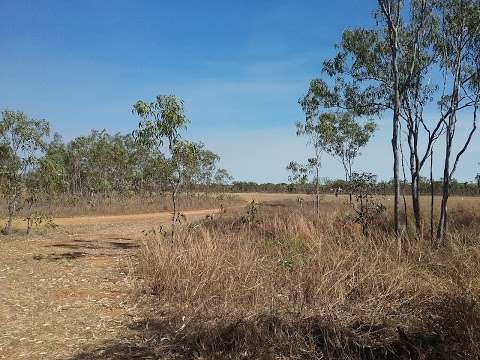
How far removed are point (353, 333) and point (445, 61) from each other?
9999 mm

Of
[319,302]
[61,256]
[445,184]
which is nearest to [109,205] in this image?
[61,256]

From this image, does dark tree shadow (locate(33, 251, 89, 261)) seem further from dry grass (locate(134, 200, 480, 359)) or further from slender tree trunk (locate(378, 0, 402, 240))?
slender tree trunk (locate(378, 0, 402, 240))

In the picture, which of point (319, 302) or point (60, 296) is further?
point (60, 296)

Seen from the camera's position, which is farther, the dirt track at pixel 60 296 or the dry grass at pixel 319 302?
the dirt track at pixel 60 296

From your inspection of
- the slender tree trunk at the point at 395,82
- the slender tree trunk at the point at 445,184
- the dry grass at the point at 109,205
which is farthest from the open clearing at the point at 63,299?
the dry grass at the point at 109,205

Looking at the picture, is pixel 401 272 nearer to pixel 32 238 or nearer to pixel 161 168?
pixel 161 168

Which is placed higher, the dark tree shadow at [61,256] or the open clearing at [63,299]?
the dark tree shadow at [61,256]

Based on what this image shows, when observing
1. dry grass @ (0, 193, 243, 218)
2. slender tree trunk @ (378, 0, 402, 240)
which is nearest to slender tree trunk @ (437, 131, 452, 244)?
slender tree trunk @ (378, 0, 402, 240)

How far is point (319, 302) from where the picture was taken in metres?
5.90

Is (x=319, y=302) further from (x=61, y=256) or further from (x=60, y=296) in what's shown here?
(x=61, y=256)

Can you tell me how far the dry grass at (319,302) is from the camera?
16.0 feet

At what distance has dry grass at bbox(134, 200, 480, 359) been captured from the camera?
4.87m

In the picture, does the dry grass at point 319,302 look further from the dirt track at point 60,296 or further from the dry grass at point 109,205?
the dry grass at point 109,205

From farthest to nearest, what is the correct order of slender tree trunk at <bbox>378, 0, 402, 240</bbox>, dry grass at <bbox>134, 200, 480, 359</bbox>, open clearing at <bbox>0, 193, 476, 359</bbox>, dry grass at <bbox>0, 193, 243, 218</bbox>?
dry grass at <bbox>0, 193, 243, 218</bbox> < slender tree trunk at <bbox>378, 0, 402, 240</bbox> < open clearing at <bbox>0, 193, 476, 359</bbox> < dry grass at <bbox>134, 200, 480, 359</bbox>
